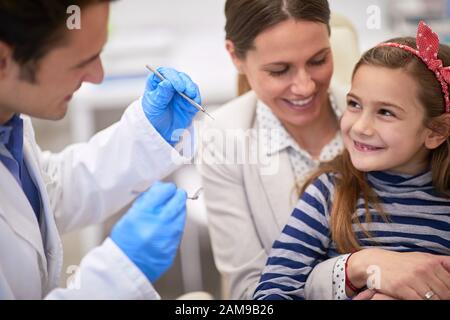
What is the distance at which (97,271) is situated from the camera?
0.86 meters

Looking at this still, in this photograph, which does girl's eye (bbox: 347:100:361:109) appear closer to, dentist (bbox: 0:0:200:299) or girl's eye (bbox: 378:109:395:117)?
girl's eye (bbox: 378:109:395:117)

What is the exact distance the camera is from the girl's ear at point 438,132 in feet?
3.52

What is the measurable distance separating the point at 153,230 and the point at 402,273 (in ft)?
1.42

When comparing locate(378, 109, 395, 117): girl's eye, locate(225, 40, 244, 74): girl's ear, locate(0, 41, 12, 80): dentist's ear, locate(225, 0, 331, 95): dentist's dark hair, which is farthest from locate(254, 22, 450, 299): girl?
locate(0, 41, 12, 80): dentist's ear

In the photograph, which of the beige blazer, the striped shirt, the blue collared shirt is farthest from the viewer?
the beige blazer

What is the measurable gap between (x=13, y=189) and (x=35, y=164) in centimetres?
10

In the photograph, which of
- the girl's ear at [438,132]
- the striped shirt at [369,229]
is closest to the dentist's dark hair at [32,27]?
the striped shirt at [369,229]

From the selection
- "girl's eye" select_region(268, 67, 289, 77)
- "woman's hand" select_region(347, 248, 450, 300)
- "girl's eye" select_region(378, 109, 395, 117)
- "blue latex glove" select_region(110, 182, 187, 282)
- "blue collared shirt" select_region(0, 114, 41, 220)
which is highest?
"girl's eye" select_region(268, 67, 289, 77)

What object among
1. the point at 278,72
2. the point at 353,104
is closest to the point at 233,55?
the point at 278,72

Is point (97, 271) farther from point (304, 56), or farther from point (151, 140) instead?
point (304, 56)

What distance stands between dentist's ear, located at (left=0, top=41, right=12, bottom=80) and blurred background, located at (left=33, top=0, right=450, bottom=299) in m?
0.35

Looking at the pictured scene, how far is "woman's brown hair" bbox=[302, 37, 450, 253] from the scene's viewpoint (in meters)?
1.03

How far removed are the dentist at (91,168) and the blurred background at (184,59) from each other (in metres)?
0.12

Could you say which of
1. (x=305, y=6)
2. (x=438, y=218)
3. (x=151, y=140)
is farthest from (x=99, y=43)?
(x=438, y=218)
